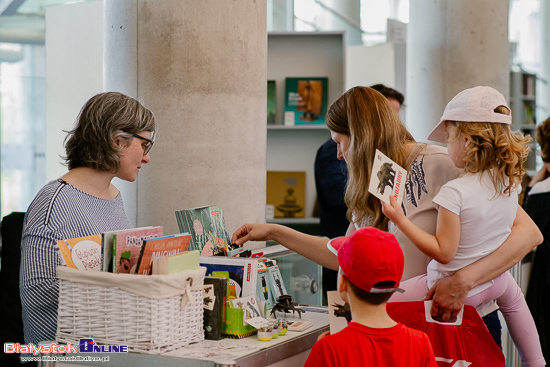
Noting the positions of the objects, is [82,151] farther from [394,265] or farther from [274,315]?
[394,265]


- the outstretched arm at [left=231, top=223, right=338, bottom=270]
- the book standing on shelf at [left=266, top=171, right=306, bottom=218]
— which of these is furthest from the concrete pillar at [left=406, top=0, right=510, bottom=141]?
the outstretched arm at [left=231, top=223, right=338, bottom=270]

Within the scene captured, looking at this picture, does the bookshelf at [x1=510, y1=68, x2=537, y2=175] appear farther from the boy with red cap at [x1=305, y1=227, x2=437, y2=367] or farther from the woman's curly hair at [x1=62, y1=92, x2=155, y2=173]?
the boy with red cap at [x1=305, y1=227, x2=437, y2=367]

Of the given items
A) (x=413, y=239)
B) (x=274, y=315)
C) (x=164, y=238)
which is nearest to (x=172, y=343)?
(x=164, y=238)

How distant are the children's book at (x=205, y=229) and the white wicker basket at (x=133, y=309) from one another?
1.35 feet

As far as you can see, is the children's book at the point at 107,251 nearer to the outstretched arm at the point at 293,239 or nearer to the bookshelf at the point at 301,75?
the outstretched arm at the point at 293,239

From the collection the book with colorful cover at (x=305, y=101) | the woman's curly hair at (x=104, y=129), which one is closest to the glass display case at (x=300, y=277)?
the woman's curly hair at (x=104, y=129)

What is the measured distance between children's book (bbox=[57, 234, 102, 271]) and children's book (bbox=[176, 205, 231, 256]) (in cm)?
37

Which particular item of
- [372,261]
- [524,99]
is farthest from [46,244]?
[524,99]

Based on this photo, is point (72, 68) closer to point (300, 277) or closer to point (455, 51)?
point (300, 277)

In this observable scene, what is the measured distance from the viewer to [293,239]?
240cm

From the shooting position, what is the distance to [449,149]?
2127mm

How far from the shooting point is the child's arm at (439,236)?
1954 mm

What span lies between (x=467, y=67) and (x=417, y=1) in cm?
92

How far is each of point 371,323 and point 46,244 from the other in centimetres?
103
